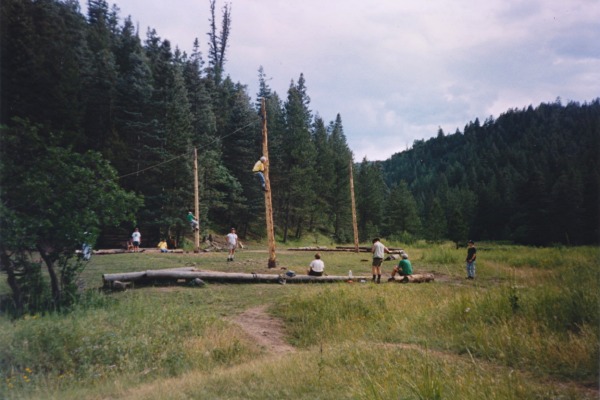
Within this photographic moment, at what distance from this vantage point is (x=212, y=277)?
51.9 ft

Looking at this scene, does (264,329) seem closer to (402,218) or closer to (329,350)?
(329,350)

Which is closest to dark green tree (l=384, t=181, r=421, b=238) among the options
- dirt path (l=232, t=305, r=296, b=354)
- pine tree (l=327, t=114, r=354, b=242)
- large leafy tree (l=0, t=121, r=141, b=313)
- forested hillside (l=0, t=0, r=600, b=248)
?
forested hillside (l=0, t=0, r=600, b=248)

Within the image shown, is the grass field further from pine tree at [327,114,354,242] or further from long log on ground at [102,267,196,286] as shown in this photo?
pine tree at [327,114,354,242]

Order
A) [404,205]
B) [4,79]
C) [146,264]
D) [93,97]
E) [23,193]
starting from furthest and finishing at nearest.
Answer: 1. [404,205]
2. [93,97]
3. [4,79]
4. [146,264]
5. [23,193]

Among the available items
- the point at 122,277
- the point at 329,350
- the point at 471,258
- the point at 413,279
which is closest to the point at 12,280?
the point at 122,277

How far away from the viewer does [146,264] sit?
1895cm

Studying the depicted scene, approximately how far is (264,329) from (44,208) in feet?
24.7

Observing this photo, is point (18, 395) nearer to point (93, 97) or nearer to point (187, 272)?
point (187, 272)

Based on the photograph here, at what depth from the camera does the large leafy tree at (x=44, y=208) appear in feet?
32.3

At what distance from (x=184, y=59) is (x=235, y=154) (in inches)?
919

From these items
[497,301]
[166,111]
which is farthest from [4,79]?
[497,301]

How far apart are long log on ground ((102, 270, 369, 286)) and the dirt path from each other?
4.35m

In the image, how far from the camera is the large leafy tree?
9852 mm

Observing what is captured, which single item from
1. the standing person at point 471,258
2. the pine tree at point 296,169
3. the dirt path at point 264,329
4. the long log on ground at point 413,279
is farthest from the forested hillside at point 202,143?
the standing person at point 471,258
